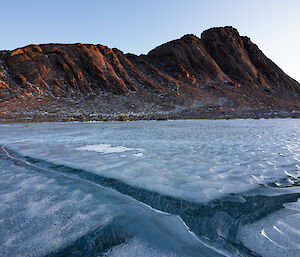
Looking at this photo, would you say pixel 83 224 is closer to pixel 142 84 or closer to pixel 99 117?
pixel 99 117

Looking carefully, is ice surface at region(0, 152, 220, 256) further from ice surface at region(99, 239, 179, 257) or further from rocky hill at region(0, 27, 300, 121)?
rocky hill at region(0, 27, 300, 121)

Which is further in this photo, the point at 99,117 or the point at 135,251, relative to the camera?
the point at 99,117

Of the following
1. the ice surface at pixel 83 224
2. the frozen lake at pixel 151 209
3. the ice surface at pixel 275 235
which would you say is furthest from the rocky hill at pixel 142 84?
the ice surface at pixel 275 235

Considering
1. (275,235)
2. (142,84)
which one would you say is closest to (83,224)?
(275,235)

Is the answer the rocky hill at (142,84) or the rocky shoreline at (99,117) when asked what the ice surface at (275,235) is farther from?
the rocky hill at (142,84)

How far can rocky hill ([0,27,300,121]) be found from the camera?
46.6m

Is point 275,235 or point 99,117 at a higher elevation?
point 275,235

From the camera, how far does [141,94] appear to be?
Answer: 5750 cm

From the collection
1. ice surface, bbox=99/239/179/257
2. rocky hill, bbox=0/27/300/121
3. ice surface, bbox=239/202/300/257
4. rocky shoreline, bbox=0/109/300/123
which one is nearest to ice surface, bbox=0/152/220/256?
ice surface, bbox=99/239/179/257

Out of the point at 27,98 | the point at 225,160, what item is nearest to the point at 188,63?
the point at 27,98

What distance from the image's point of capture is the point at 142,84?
2453 inches

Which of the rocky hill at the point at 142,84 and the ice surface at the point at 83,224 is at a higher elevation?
the rocky hill at the point at 142,84

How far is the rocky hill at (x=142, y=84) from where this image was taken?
153ft

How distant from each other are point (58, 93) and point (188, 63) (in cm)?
5360
